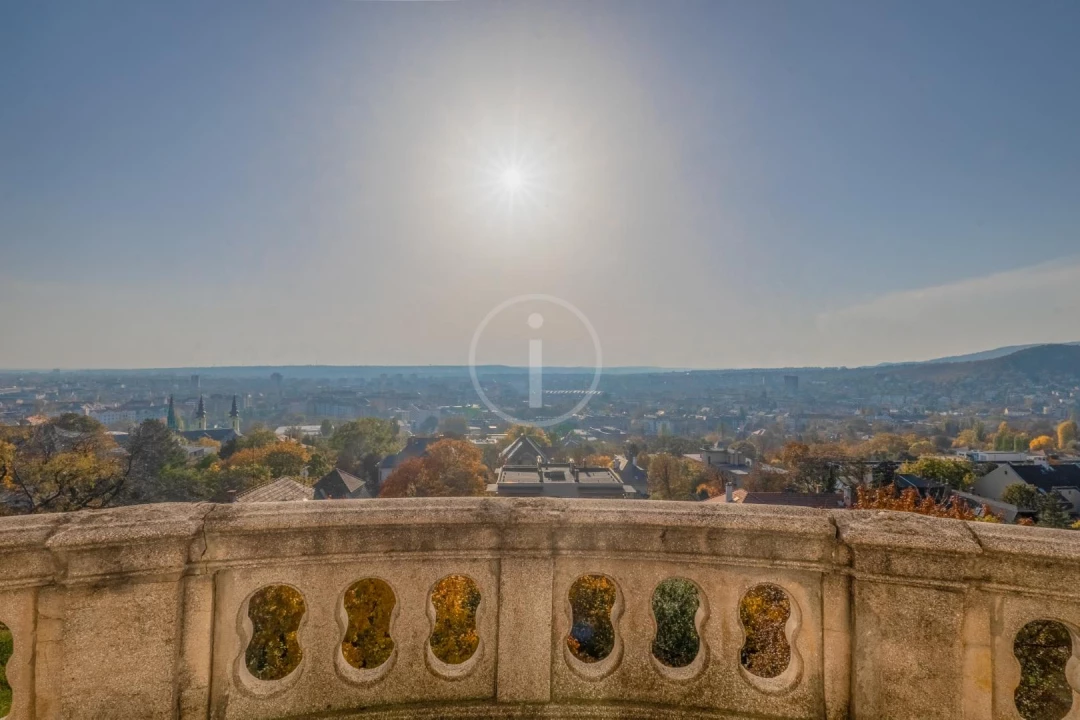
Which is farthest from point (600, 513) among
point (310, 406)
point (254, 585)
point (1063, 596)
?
point (310, 406)

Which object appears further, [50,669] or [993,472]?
[993,472]

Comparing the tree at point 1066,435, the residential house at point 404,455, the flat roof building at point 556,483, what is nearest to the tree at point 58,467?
the flat roof building at point 556,483

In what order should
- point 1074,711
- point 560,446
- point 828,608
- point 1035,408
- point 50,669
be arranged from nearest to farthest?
1. point 1074,711
2. point 50,669
3. point 828,608
4. point 560,446
5. point 1035,408

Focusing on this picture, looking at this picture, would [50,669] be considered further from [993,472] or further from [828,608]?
[993,472]

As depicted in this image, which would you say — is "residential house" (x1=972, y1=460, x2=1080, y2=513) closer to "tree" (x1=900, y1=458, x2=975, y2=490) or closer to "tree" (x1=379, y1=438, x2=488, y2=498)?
"tree" (x1=900, y1=458, x2=975, y2=490)

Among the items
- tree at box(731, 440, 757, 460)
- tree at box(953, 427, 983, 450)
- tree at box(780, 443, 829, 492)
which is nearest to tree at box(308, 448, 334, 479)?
tree at box(780, 443, 829, 492)

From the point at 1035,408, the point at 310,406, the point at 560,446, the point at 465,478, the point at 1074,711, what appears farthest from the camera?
the point at 310,406

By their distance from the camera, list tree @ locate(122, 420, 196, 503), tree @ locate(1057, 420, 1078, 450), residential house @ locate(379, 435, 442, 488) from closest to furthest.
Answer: tree @ locate(122, 420, 196, 503), residential house @ locate(379, 435, 442, 488), tree @ locate(1057, 420, 1078, 450)
